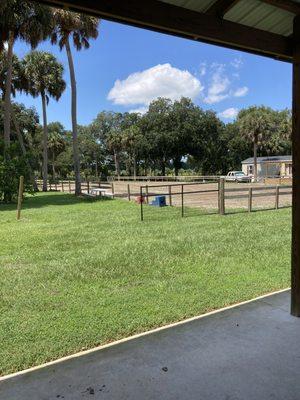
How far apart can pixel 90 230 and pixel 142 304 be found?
18.8ft

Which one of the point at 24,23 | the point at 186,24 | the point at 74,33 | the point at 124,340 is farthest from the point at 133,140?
the point at 124,340

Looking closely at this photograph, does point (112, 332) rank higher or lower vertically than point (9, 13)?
lower

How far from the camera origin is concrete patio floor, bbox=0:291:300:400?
271cm

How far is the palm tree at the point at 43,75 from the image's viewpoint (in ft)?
107

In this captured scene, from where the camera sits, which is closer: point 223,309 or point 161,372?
point 161,372

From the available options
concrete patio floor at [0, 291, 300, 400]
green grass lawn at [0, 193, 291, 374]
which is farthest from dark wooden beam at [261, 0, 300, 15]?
green grass lawn at [0, 193, 291, 374]

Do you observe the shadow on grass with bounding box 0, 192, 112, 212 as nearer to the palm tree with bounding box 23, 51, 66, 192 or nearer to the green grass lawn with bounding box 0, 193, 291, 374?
the green grass lawn with bounding box 0, 193, 291, 374

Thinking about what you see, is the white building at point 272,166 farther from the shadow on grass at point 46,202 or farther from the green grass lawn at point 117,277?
the green grass lawn at point 117,277

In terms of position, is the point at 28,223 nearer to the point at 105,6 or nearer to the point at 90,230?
the point at 90,230

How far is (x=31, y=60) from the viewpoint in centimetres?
3262

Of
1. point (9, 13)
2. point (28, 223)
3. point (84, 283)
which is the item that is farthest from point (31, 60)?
point (84, 283)

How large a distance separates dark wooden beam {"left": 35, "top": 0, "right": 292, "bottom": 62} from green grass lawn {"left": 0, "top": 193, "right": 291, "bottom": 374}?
8.59 feet

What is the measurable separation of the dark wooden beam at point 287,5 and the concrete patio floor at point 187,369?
9.11 ft

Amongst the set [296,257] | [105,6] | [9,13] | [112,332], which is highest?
[9,13]
